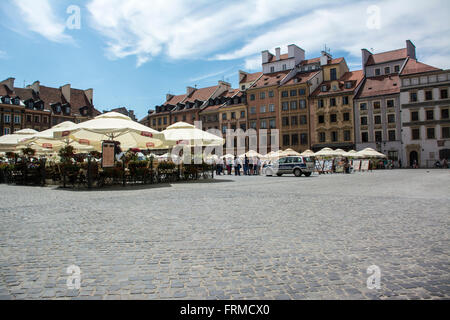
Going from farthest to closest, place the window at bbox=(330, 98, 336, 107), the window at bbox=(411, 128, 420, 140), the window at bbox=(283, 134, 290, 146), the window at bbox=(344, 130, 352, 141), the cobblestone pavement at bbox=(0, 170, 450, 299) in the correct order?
the window at bbox=(283, 134, 290, 146) < the window at bbox=(330, 98, 336, 107) < the window at bbox=(344, 130, 352, 141) < the window at bbox=(411, 128, 420, 140) < the cobblestone pavement at bbox=(0, 170, 450, 299)

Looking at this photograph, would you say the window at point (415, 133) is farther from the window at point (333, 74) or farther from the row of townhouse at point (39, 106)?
the row of townhouse at point (39, 106)

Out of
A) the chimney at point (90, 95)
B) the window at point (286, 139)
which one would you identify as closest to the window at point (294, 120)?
the window at point (286, 139)

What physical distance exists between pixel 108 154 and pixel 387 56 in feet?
179

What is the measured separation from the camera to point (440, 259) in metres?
4.32

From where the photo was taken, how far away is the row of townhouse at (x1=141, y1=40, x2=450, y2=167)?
4775 centimetres

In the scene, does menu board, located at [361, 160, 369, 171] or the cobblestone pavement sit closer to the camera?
the cobblestone pavement

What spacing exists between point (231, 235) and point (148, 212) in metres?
3.18

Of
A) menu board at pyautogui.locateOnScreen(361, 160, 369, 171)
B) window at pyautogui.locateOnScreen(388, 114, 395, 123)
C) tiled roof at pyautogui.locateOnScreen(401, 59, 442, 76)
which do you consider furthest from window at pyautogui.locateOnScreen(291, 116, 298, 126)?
menu board at pyautogui.locateOnScreen(361, 160, 369, 171)

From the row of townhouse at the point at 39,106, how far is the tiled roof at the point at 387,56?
5579cm

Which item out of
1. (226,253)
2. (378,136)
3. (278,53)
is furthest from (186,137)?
(278,53)

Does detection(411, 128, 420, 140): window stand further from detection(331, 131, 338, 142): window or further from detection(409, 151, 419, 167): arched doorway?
detection(331, 131, 338, 142): window

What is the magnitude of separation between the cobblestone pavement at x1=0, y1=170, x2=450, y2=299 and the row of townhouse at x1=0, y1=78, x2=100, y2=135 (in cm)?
6182

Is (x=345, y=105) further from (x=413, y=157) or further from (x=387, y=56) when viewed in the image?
(x=413, y=157)

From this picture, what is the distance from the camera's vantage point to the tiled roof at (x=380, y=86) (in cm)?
5078
